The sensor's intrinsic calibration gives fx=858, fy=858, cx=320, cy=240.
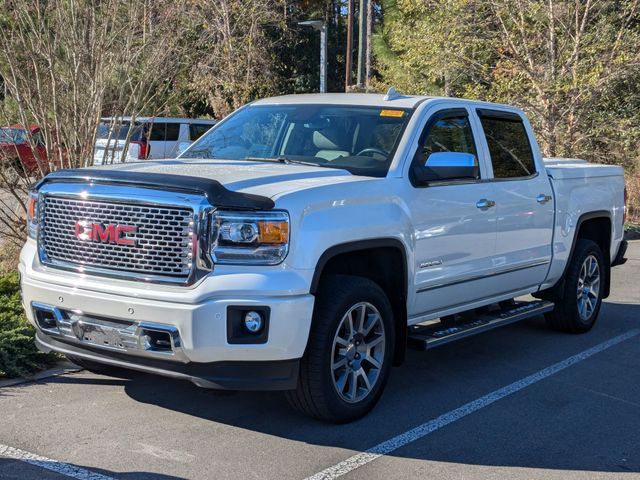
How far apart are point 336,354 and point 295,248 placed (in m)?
0.82

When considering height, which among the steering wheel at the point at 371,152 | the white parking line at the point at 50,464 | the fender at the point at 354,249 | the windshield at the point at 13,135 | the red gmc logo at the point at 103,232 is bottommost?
the white parking line at the point at 50,464

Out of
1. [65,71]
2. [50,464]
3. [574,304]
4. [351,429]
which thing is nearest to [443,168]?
[351,429]

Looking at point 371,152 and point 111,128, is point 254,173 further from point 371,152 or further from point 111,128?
point 111,128

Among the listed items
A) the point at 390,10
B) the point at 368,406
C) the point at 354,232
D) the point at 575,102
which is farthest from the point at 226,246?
the point at 390,10

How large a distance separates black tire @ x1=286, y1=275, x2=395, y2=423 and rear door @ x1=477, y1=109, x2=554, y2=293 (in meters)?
1.62

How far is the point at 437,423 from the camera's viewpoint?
5.34 m

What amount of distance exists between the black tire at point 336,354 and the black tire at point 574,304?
9.91 ft

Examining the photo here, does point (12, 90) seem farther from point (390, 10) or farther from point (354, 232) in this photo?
point (390, 10)

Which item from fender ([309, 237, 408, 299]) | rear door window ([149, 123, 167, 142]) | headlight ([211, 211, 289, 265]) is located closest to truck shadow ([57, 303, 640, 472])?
fender ([309, 237, 408, 299])

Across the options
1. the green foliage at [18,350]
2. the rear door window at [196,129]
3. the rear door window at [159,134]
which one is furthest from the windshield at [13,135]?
the rear door window at [196,129]

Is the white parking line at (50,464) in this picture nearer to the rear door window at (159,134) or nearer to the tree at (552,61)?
the tree at (552,61)

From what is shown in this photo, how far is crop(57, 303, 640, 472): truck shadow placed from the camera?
4895 mm

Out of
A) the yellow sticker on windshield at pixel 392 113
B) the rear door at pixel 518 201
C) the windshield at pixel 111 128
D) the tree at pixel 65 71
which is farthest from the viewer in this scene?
the windshield at pixel 111 128

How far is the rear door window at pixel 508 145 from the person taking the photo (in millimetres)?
6828
